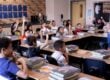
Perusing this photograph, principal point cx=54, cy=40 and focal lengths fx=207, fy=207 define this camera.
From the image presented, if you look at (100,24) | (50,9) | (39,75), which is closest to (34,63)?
(39,75)

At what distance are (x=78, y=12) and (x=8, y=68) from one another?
10344mm

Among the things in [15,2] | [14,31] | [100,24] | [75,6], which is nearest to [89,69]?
[14,31]

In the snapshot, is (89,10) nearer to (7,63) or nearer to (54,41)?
(54,41)

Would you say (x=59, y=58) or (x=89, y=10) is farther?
(x=89, y=10)

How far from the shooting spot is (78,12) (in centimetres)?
1249

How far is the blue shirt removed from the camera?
8.29ft

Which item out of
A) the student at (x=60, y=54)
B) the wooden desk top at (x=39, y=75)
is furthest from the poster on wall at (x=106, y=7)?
the wooden desk top at (x=39, y=75)

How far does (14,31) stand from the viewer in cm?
836

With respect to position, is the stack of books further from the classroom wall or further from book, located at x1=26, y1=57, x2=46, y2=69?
the classroom wall

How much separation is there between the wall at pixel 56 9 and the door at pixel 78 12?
1.64ft

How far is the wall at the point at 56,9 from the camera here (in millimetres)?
12002

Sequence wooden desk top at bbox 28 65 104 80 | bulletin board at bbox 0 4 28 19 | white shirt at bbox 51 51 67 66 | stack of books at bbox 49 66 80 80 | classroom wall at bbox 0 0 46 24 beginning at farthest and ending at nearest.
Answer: classroom wall at bbox 0 0 46 24, bulletin board at bbox 0 4 28 19, white shirt at bbox 51 51 67 66, wooden desk top at bbox 28 65 104 80, stack of books at bbox 49 66 80 80

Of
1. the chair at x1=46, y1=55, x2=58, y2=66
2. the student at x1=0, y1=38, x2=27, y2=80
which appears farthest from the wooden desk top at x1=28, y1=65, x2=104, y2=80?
the chair at x1=46, y1=55, x2=58, y2=66

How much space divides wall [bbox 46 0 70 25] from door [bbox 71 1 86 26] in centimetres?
50
